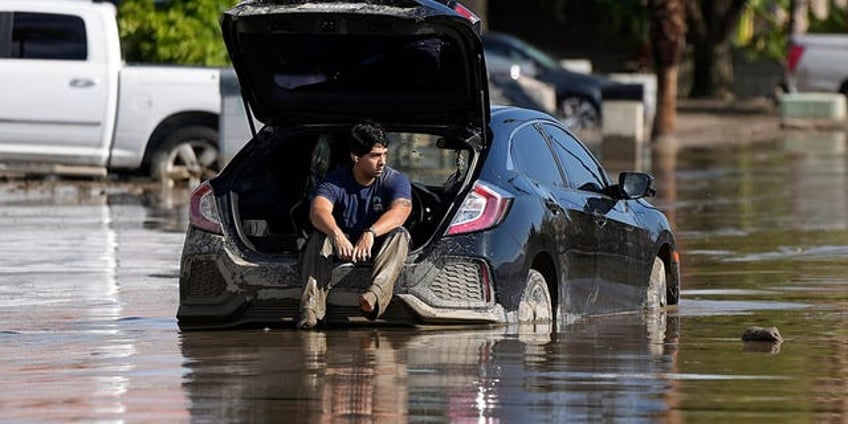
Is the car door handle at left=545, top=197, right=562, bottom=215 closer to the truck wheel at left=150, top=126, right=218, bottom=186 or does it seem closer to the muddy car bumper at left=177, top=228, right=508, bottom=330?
the muddy car bumper at left=177, top=228, right=508, bottom=330

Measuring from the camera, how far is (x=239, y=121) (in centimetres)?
2439

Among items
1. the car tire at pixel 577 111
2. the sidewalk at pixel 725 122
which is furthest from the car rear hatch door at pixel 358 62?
the car tire at pixel 577 111

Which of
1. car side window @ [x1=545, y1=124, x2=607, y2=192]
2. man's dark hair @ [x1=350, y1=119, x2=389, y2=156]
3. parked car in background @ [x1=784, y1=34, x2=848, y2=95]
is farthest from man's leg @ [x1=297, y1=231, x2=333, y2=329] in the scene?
parked car in background @ [x1=784, y1=34, x2=848, y2=95]

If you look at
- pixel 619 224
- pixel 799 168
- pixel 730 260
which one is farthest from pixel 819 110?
pixel 619 224

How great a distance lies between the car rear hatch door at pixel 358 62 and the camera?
11922 mm

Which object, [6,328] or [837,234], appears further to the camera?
[837,234]

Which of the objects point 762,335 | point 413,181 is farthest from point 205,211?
point 762,335

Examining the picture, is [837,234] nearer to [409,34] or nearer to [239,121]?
[239,121]

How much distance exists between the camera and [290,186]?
12.5 meters

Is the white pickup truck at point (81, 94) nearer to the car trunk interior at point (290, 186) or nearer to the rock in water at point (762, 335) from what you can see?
the car trunk interior at point (290, 186)

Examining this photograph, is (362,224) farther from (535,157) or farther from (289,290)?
(535,157)

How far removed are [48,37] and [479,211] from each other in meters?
13.1

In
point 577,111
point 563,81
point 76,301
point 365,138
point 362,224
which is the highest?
point 563,81

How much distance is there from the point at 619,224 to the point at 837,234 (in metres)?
7.12
